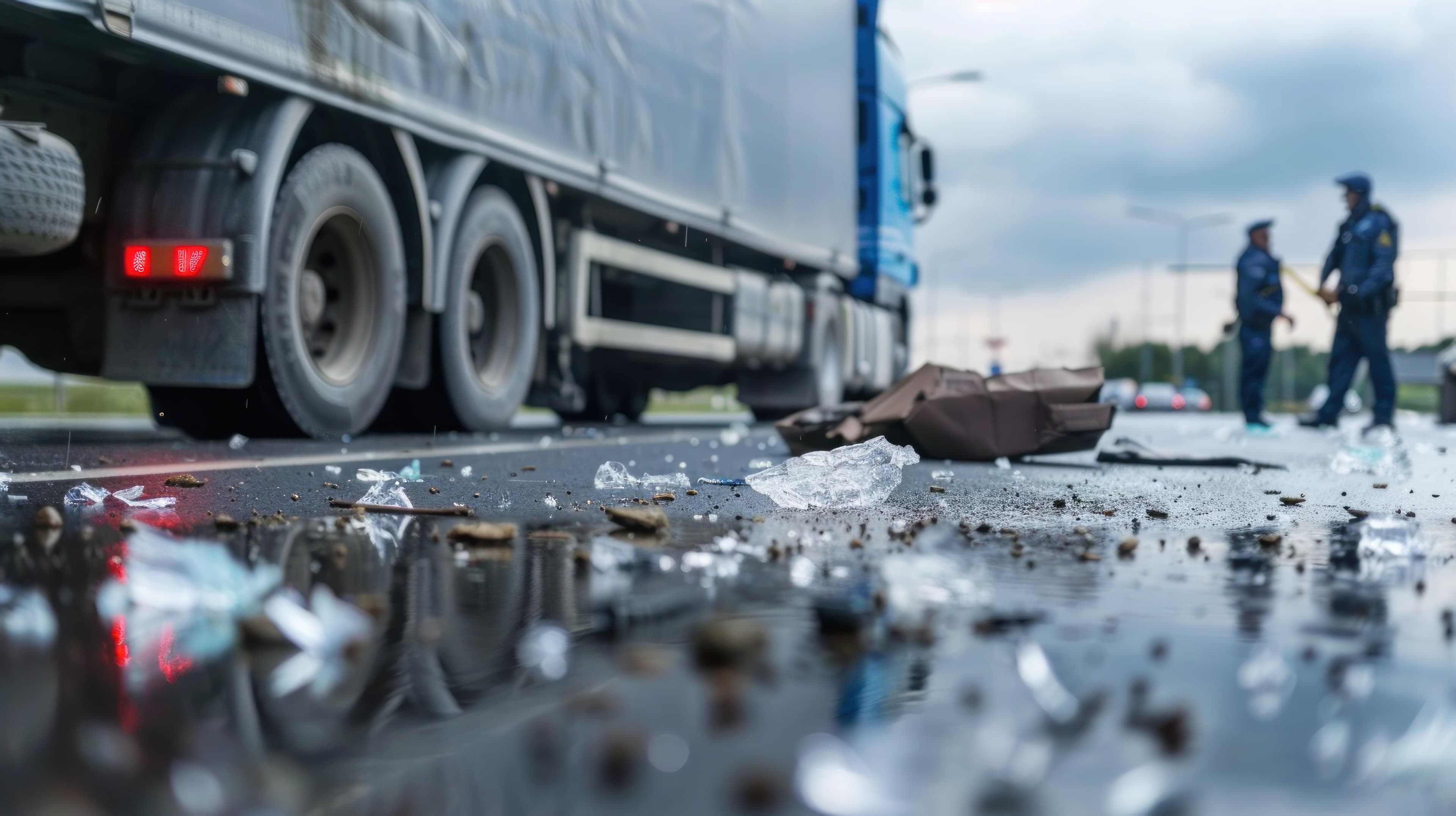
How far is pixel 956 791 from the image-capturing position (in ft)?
4.75

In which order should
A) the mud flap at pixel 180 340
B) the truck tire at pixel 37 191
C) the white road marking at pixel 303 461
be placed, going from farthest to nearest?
the mud flap at pixel 180 340 < the truck tire at pixel 37 191 < the white road marking at pixel 303 461

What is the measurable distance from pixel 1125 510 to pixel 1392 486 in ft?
7.17

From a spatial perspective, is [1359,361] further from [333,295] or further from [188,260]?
[188,260]

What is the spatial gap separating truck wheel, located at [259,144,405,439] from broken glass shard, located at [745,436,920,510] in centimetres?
309

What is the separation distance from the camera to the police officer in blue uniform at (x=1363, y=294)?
45.2ft

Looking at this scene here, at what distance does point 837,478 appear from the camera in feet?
16.4

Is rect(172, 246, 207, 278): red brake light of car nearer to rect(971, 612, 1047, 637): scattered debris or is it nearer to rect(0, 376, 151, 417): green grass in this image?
rect(971, 612, 1047, 637): scattered debris

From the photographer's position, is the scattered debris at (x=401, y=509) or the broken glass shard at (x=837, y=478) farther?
the broken glass shard at (x=837, y=478)

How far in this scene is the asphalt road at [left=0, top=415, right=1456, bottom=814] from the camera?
1474 millimetres

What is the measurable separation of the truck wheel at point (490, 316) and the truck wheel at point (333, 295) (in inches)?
21.8

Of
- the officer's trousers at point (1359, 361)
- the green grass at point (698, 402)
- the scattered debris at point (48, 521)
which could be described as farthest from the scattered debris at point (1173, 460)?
the green grass at point (698, 402)

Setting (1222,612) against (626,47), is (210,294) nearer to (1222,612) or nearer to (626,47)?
(626,47)

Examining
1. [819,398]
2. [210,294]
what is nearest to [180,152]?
[210,294]

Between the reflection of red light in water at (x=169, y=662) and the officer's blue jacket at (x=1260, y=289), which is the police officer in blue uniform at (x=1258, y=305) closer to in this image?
the officer's blue jacket at (x=1260, y=289)
